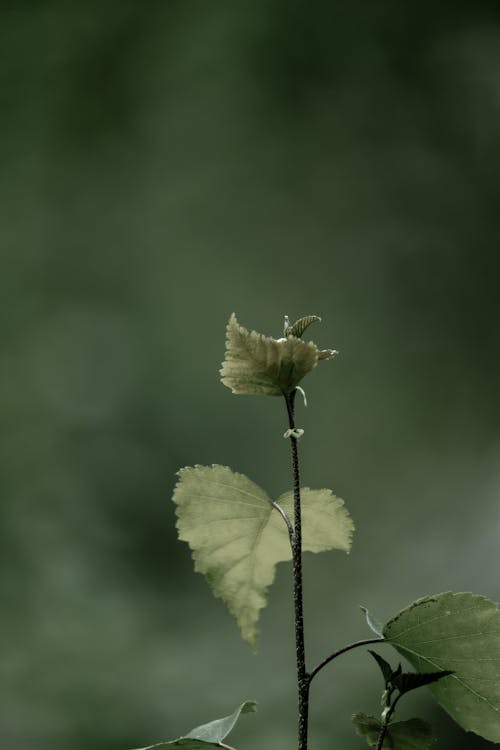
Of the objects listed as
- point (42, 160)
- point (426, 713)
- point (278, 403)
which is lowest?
point (426, 713)

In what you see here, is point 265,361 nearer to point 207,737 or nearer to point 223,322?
point 207,737

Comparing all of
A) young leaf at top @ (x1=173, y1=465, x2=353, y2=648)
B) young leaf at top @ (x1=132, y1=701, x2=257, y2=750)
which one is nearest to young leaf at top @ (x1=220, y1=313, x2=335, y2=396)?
young leaf at top @ (x1=173, y1=465, x2=353, y2=648)

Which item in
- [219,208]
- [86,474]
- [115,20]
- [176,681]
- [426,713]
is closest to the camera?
[426,713]

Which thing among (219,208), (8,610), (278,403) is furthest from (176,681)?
(219,208)

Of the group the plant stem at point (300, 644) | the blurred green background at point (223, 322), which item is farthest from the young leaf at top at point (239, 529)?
the blurred green background at point (223, 322)

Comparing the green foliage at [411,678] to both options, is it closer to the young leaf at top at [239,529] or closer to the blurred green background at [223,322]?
the young leaf at top at [239,529]

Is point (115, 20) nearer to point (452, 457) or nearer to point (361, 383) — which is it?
point (361, 383)

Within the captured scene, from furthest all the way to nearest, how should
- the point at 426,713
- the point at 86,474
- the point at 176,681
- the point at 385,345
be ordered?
the point at 385,345 < the point at 86,474 < the point at 176,681 < the point at 426,713
